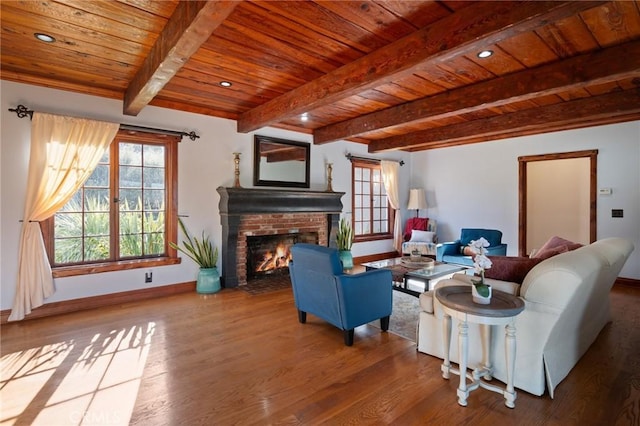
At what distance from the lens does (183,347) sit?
9.19 feet

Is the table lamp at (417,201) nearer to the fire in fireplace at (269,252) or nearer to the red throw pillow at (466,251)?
the red throw pillow at (466,251)

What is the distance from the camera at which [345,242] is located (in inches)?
238

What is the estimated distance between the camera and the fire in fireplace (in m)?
5.13

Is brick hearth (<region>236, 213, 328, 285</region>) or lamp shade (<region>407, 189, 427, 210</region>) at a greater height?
lamp shade (<region>407, 189, 427, 210</region>)

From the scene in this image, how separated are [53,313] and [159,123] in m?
2.56

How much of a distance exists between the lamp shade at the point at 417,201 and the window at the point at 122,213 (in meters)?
4.89

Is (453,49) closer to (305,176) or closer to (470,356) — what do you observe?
(470,356)

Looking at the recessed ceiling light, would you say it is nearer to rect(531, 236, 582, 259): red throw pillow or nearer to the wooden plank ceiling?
the wooden plank ceiling

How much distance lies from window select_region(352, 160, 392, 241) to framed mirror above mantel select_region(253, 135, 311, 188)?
1293 millimetres

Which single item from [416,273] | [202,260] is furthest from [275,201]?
[416,273]

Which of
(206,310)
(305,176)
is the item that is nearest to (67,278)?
(206,310)

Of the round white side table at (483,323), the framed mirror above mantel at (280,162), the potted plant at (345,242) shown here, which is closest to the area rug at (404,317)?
the round white side table at (483,323)

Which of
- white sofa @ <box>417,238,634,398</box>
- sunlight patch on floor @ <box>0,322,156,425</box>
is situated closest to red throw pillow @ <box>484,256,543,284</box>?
white sofa @ <box>417,238,634,398</box>

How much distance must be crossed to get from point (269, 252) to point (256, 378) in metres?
3.11
